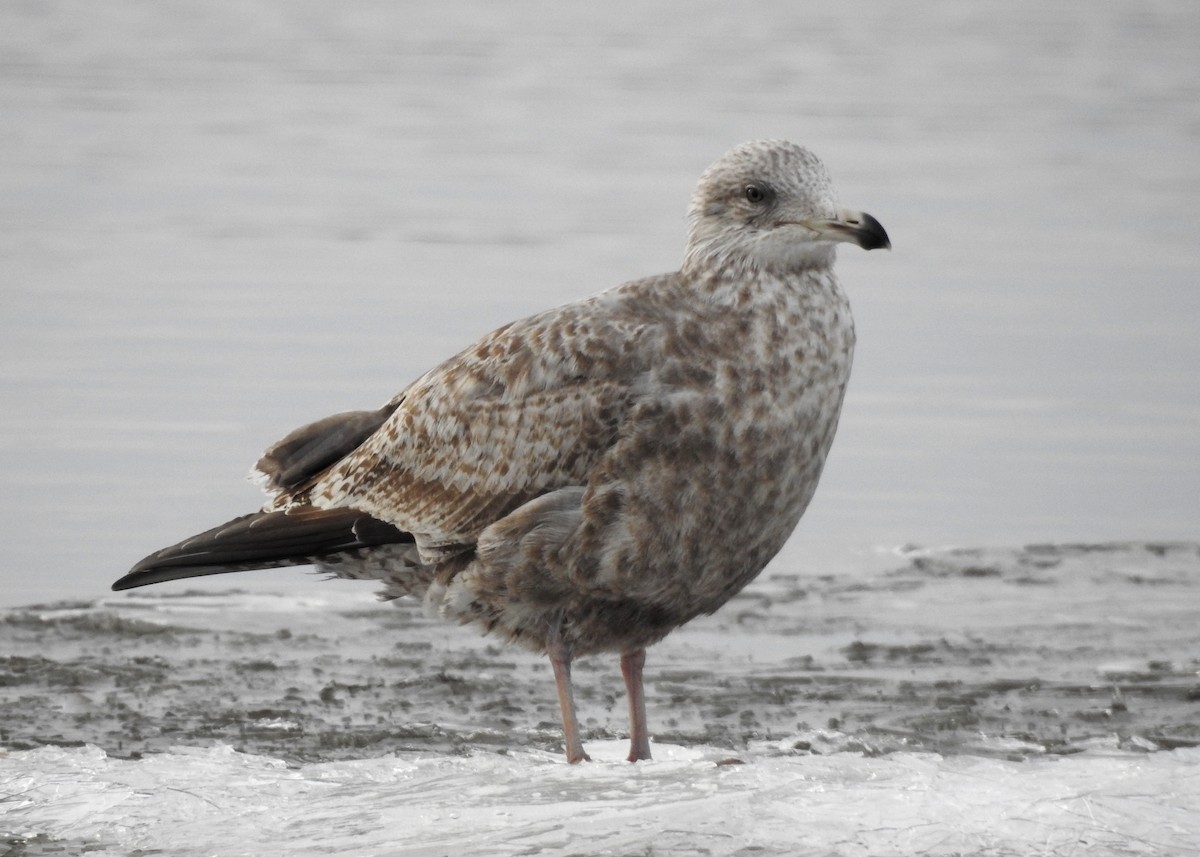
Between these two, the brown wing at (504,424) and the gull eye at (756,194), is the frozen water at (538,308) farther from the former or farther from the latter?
the gull eye at (756,194)

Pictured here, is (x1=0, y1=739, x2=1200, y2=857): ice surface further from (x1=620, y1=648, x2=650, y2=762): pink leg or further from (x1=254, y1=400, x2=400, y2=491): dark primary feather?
(x1=254, y1=400, x2=400, y2=491): dark primary feather

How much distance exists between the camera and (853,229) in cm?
648

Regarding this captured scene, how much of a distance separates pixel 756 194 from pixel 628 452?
950 mm

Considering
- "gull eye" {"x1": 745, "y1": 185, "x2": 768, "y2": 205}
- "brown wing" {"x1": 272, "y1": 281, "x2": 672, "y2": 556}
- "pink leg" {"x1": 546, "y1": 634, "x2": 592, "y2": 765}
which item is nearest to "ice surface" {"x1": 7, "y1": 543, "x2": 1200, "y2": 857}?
"pink leg" {"x1": 546, "y1": 634, "x2": 592, "y2": 765}

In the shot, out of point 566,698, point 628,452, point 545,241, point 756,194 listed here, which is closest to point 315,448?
point 566,698

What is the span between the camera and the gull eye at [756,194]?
6652mm

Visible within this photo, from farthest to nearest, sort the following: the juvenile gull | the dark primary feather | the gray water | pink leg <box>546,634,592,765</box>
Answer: the gray water, the dark primary feather, pink leg <box>546,634,592,765</box>, the juvenile gull

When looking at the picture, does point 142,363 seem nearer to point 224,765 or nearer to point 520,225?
point 520,225

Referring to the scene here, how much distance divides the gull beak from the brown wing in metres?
0.59

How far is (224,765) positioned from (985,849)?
234cm

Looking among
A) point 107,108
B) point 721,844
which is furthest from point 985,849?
point 107,108

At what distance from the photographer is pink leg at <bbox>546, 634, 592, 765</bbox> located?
6.57 meters

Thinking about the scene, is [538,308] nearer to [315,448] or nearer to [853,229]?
[315,448]

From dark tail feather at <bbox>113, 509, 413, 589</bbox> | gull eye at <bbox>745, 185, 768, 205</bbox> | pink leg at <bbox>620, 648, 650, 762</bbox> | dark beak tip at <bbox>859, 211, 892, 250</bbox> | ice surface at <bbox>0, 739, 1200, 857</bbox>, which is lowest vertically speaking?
ice surface at <bbox>0, 739, 1200, 857</bbox>
